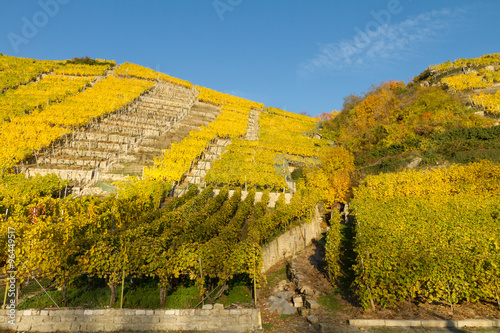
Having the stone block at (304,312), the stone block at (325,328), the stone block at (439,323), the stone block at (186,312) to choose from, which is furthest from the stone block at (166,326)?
the stone block at (439,323)

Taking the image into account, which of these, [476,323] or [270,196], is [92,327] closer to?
[476,323]

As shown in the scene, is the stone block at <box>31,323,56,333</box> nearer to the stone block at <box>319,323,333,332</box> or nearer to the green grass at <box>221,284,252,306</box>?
the green grass at <box>221,284,252,306</box>

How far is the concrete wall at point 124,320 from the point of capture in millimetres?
9469

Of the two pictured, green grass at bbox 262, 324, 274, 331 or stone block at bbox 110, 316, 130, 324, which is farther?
green grass at bbox 262, 324, 274, 331

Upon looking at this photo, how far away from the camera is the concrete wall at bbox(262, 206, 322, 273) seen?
19.2m

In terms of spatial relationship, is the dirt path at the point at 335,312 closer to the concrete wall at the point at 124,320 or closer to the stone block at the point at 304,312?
the stone block at the point at 304,312

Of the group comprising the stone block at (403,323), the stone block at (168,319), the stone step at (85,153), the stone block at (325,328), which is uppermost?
the stone step at (85,153)

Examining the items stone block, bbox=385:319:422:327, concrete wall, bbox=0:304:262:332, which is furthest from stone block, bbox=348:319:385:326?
concrete wall, bbox=0:304:262:332

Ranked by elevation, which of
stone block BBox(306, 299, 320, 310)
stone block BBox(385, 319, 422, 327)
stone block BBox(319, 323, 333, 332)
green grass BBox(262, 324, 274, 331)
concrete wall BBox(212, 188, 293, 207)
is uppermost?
concrete wall BBox(212, 188, 293, 207)

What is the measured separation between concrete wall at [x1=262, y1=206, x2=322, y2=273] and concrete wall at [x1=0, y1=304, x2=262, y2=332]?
8.22 m

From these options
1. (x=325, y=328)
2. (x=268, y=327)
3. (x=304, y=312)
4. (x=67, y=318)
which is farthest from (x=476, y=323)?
(x=67, y=318)

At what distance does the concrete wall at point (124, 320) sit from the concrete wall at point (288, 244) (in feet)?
27.0

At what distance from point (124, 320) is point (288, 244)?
15.4 meters

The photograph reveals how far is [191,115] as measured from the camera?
57531mm
